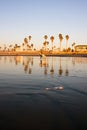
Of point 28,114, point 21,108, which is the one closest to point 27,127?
point 28,114

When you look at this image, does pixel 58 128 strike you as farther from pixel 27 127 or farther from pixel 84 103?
Result: pixel 84 103

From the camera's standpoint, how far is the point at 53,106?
1098 cm

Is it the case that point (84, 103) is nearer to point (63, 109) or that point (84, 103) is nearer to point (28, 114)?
point (63, 109)

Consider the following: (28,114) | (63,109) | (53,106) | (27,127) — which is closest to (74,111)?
(63,109)

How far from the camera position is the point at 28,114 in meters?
9.49

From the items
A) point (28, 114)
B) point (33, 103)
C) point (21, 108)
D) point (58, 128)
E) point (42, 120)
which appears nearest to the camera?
point (58, 128)

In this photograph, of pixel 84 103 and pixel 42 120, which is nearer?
pixel 42 120

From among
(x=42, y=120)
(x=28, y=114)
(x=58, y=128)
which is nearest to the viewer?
(x=58, y=128)

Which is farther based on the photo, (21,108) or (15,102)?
(15,102)

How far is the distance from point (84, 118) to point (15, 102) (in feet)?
13.2

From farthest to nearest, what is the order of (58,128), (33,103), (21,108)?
1. (33,103)
2. (21,108)
3. (58,128)

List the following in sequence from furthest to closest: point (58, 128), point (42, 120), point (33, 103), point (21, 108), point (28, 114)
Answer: point (33, 103) → point (21, 108) → point (28, 114) → point (42, 120) → point (58, 128)

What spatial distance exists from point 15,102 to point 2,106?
1.03 m

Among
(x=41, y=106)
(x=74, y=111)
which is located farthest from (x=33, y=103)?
(x=74, y=111)
